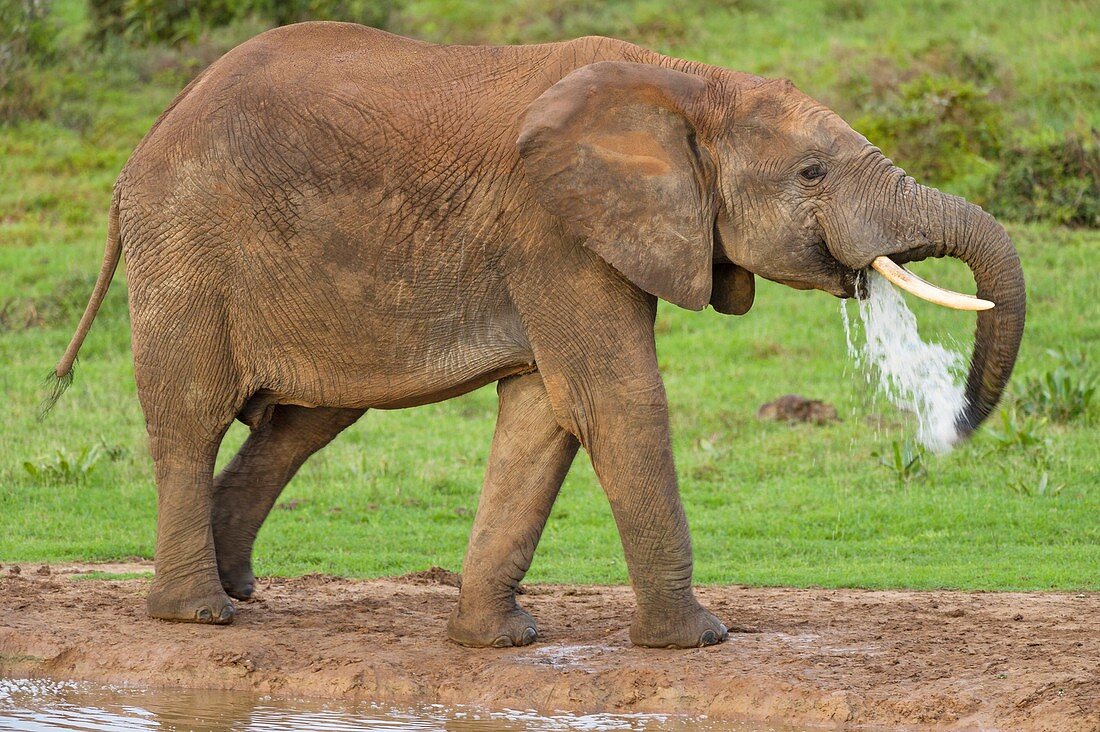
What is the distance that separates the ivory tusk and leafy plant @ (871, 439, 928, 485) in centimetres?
445

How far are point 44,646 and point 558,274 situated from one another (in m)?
2.59

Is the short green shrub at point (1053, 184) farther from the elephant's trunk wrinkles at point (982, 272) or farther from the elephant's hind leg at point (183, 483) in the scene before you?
the elephant's hind leg at point (183, 483)

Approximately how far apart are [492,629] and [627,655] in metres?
0.57

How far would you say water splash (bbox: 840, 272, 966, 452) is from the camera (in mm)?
6273

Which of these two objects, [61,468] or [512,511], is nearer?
[512,511]

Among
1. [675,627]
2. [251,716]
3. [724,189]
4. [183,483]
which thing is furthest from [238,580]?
[724,189]

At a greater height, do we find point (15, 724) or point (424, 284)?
Answer: point (424, 284)

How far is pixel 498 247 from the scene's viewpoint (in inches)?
256

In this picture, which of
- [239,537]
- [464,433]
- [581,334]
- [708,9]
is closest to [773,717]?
[581,334]

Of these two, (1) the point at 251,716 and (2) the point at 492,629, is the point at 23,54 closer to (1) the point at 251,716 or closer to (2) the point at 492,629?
(2) the point at 492,629

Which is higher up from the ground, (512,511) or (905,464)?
(905,464)

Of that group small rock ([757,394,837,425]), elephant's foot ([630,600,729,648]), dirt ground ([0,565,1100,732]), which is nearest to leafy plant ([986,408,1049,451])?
small rock ([757,394,837,425])

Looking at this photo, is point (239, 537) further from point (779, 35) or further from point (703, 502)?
point (779, 35)

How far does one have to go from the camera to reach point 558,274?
643cm
